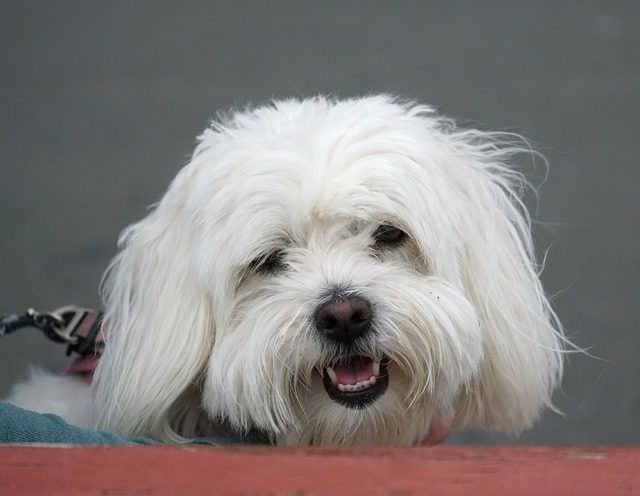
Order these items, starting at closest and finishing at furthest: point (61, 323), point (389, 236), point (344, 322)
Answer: point (344, 322)
point (389, 236)
point (61, 323)

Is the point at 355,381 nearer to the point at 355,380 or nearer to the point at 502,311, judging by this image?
the point at 355,380

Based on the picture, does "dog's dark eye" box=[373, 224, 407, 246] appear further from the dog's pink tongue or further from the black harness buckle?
the black harness buckle

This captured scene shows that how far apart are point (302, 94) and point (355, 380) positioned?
2499mm

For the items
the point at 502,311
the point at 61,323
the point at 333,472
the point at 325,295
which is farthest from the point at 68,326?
the point at 333,472

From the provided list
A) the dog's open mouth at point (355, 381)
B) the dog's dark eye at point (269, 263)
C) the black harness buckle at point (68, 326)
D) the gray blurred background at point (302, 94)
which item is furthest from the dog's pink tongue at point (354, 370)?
the gray blurred background at point (302, 94)

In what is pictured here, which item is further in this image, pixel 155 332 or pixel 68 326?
pixel 68 326

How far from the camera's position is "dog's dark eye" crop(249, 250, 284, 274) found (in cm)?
190

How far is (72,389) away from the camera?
219 cm

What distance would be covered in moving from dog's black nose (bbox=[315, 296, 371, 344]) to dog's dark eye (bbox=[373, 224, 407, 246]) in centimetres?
17

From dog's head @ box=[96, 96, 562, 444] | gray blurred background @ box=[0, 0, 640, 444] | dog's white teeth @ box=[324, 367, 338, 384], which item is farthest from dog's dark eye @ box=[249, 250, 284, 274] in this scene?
gray blurred background @ box=[0, 0, 640, 444]

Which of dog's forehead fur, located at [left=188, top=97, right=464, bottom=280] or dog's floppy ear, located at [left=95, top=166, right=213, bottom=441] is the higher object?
dog's forehead fur, located at [left=188, top=97, right=464, bottom=280]

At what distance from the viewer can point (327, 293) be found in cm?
181

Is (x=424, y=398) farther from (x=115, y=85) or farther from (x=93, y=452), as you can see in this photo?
(x=115, y=85)

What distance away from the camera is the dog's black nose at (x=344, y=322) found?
1.75 meters
